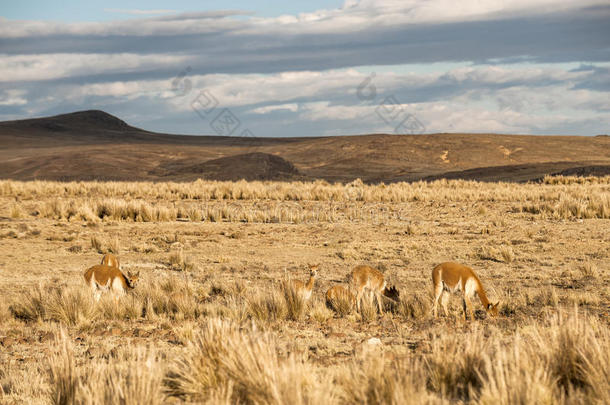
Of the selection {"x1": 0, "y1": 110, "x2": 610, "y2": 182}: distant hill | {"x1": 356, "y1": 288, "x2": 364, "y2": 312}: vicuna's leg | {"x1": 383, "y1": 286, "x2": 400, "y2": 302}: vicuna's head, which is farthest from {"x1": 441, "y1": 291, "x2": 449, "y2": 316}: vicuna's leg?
{"x1": 0, "y1": 110, "x2": 610, "y2": 182}: distant hill

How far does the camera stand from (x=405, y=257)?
15164 millimetres

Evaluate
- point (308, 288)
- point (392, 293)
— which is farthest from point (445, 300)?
point (308, 288)

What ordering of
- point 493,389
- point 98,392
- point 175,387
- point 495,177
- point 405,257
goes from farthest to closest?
1. point 495,177
2. point 405,257
3. point 175,387
4. point 98,392
5. point 493,389

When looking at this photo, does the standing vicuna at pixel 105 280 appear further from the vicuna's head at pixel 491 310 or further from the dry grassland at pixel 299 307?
the vicuna's head at pixel 491 310

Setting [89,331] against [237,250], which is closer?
[89,331]

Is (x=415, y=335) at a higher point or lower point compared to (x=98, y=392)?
lower

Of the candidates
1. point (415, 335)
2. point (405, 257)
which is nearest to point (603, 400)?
point (415, 335)

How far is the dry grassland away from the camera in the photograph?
5336mm

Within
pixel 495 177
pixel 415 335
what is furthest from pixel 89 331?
pixel 495 177

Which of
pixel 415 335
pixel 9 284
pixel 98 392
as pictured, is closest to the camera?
pixel 98 392

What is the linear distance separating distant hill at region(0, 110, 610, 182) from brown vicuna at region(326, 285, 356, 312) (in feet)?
126

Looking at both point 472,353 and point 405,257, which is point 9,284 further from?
point 472,353

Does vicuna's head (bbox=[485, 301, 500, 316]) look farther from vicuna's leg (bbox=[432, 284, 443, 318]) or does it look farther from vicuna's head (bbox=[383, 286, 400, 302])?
vicuna's head (bbox=[383, 286, 400, 302])

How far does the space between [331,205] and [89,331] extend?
60.6ft
